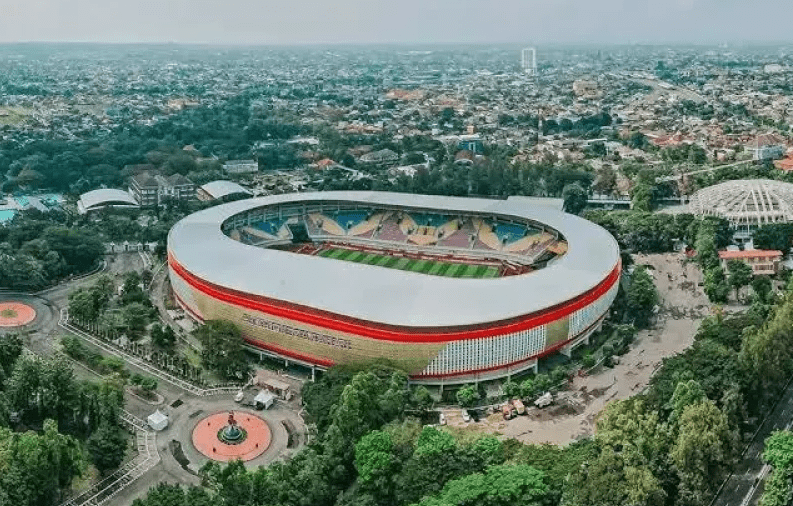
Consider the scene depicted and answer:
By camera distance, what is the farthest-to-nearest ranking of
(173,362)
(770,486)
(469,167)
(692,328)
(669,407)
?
(469,167)
(692,328)
(173,362)
(669,407)
(770,486)

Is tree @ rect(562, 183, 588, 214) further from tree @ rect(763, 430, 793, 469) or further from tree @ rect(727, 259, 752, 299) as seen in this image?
tree @ rect(763, 430, 793, 469)

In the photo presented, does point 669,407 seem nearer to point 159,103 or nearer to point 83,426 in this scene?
point 83,426

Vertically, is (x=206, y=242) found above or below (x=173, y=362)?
above

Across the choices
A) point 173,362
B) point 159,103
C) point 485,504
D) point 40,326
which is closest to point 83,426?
point 173,362

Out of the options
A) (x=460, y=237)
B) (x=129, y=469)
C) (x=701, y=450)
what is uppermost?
(x=701, y=450)

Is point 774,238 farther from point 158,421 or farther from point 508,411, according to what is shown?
point 158,421

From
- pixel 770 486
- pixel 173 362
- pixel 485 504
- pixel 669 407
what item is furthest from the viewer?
pixel 173 362

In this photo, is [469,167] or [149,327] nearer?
[149,327]

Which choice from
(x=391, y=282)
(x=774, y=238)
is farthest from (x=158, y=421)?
(x=774, y=238)
